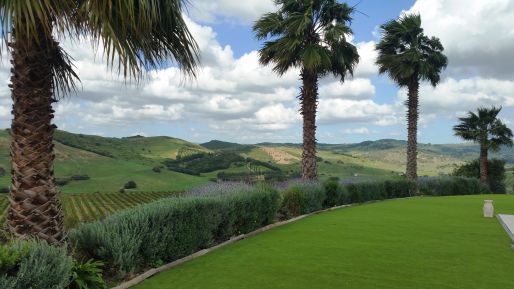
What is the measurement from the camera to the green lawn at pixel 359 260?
23.8ft

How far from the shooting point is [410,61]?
33.1m

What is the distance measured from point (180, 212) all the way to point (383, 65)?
28796mm

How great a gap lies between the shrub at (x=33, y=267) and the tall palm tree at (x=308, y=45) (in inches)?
730

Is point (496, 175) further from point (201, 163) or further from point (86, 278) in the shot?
point (201, 163)

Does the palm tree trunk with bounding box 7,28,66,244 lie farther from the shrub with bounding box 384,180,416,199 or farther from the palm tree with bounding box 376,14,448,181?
the palm tree with bounding box 376,14,448,181

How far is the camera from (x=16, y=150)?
666cm

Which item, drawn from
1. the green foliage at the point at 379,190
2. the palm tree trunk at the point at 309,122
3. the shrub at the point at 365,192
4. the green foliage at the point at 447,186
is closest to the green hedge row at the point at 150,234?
the palm tree trunk at the point at 309,122

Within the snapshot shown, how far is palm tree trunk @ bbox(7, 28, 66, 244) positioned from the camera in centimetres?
658

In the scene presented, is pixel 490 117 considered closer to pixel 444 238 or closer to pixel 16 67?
pixel 444 238

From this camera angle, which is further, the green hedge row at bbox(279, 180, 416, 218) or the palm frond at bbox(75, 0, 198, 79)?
the green hedge row at bbox(279, 180, 416, 218)

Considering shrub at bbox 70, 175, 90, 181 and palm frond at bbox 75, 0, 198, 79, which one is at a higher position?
palm frond at bbox 75, 0, 198, 79

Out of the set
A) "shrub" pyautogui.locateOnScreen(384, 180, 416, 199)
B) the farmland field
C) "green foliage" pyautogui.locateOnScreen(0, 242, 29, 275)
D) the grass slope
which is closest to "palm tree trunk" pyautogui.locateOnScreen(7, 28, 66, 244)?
"green foliage" pyautogui.locateOnScreen(0, 242, 29, 275)

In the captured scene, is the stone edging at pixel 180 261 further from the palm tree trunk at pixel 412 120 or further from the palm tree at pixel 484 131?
the palm tree at pixel 484 131

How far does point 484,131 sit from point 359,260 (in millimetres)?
37392
